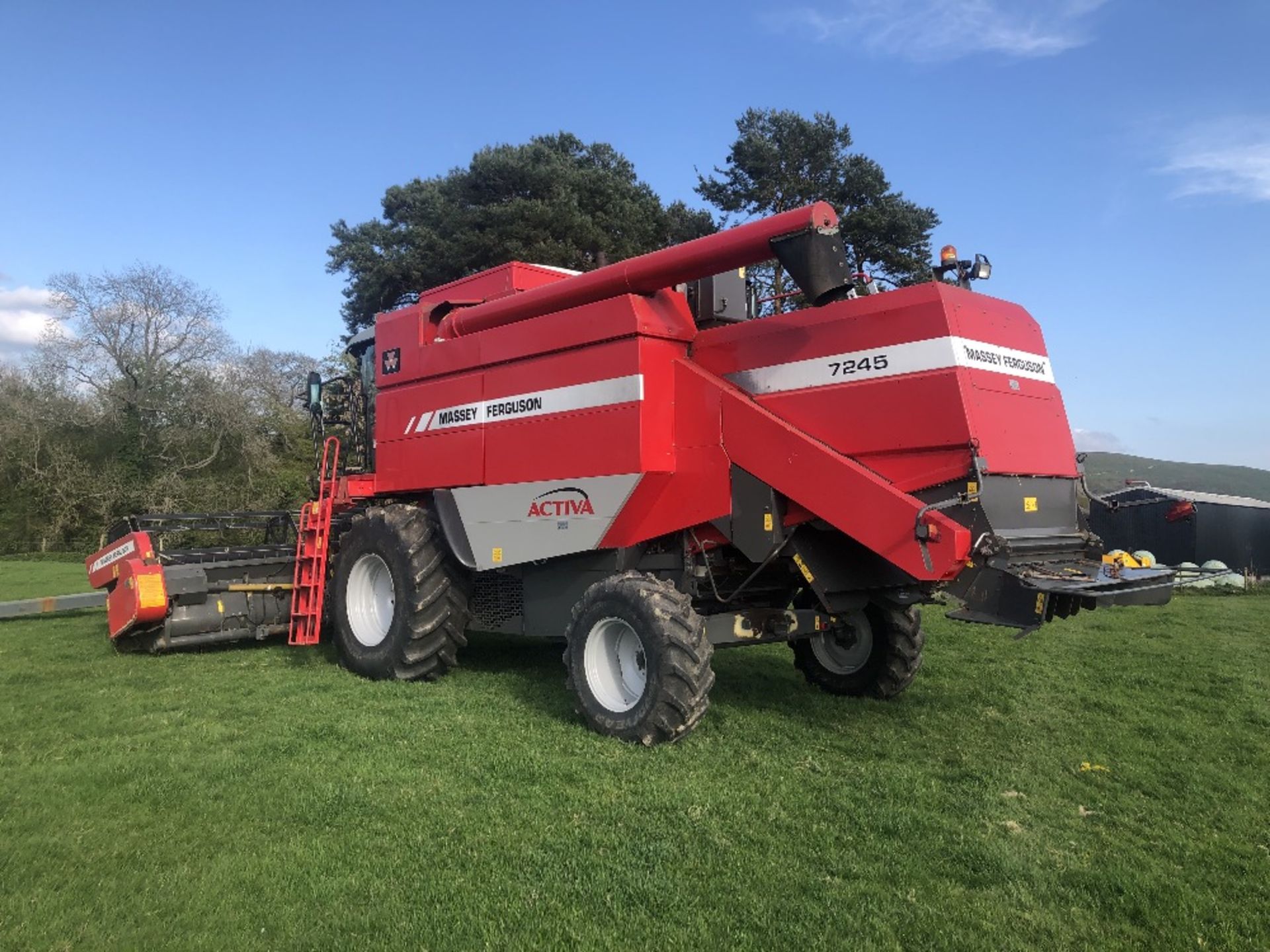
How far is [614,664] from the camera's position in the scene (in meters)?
6.16

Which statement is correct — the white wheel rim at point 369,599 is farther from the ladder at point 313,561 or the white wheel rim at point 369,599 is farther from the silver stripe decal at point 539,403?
the silver stripe decal at point 539,403

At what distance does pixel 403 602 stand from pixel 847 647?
3.85 meters

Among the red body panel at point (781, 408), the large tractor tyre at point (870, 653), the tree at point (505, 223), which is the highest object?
the tree at point (505, 223)

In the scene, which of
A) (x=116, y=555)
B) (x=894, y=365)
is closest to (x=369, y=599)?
(x=116, y=555)

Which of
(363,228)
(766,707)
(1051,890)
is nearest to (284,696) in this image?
(766,707)

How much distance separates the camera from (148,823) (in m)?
4.33

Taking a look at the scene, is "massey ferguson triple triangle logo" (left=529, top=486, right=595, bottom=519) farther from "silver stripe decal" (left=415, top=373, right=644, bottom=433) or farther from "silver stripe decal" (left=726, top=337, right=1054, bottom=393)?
"silver stripe decal" (left=726, top=337, right=1054, bottom=393)

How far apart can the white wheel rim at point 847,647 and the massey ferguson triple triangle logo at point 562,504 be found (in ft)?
7.74

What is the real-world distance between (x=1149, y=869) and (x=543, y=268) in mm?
6573

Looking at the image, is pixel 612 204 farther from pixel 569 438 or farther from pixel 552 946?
pixel 552 946

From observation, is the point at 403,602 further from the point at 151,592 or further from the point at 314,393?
the point at 314,393

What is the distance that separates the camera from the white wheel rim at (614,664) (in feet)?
19.8

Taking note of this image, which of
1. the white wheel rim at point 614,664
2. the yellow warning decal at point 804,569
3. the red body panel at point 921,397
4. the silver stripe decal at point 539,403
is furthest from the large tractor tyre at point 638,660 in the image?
the red body panel at point 921,397

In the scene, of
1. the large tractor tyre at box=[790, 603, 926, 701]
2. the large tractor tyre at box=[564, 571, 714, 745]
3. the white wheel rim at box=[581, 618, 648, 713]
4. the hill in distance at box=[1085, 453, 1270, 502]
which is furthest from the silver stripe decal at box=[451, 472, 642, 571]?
the hill in distance at box=[1085, 453, 1270, 502]
